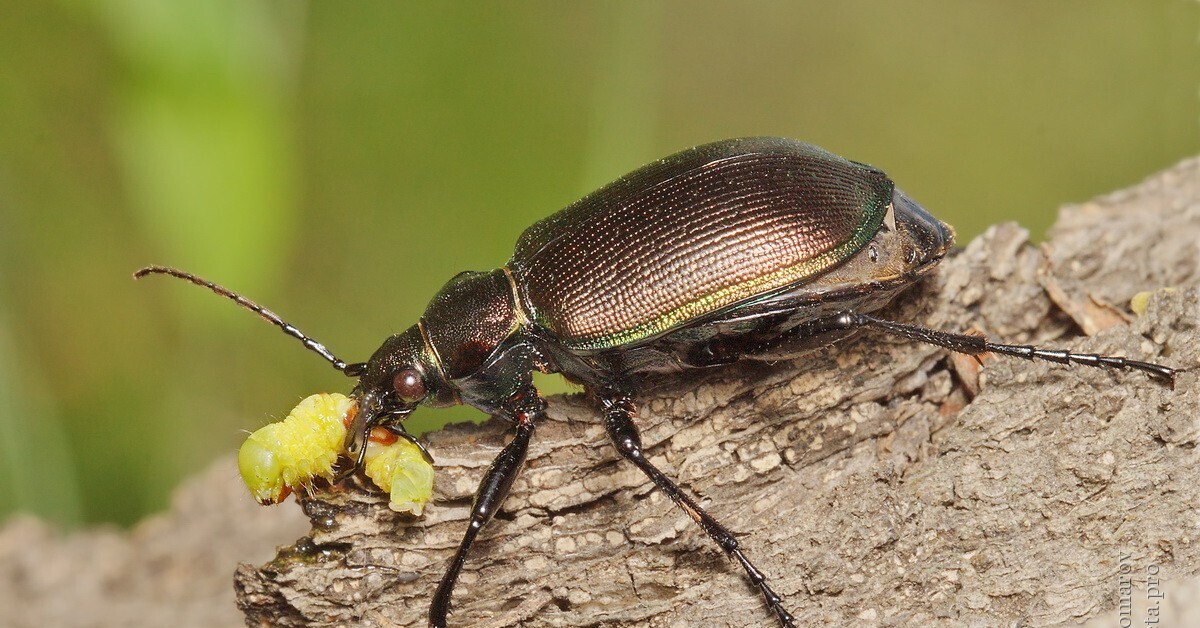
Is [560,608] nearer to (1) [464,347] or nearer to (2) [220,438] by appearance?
(1) [464,347]

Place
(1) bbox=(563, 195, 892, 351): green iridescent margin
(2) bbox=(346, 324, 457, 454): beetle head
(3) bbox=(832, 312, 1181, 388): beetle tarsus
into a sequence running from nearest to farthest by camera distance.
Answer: (3) bbox=(832, 312, 1181, 388): beetle tarsus
(1) bbox=(563, 195, 892, 351): green iridescent margin
(2) bbox=(346, 324, 457, 454): beetle head

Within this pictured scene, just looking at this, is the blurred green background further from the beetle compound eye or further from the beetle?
the beetle compound eye

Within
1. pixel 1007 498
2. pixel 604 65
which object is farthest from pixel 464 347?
pixel 604 65

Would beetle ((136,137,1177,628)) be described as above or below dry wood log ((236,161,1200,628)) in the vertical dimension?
above

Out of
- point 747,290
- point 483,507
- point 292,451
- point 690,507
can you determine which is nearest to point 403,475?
point 483,507

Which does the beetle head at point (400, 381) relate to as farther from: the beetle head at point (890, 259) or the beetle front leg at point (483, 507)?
the beetle head at point (890, 259)

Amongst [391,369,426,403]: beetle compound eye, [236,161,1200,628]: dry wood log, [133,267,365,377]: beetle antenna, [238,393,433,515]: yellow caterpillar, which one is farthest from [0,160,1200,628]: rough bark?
[133,267,365,377]: beetle antenna
